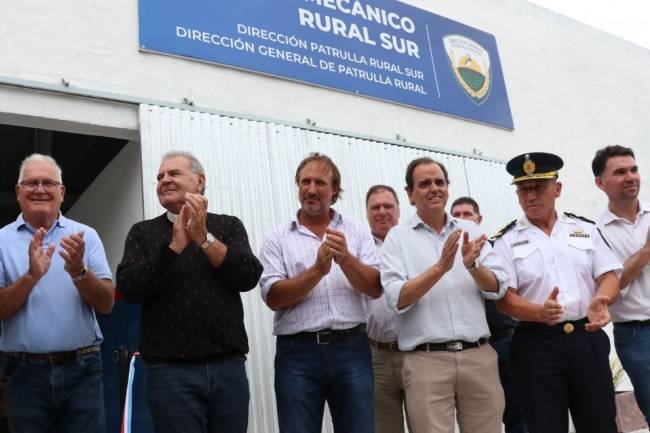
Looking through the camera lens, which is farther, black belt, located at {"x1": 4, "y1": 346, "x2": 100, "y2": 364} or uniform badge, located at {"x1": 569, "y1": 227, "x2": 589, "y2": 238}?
uniform badge, located at {"x1": 569, "y1": 227, "x2": 589, "y2": 238}

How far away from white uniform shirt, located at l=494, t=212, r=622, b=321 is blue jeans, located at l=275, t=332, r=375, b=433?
83 centimetres

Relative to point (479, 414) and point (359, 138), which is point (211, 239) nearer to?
point (479, 414)

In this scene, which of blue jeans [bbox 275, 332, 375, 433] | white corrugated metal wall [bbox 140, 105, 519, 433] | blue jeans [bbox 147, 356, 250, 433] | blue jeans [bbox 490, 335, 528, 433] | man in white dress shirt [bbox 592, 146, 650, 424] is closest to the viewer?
blue jeans [bbox 147, 356, 250, 433]

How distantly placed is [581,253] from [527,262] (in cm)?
25

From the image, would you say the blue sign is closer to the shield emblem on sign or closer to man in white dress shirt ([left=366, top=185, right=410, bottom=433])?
the shield emblem on sign

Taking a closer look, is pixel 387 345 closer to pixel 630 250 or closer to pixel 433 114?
pixel 630 250

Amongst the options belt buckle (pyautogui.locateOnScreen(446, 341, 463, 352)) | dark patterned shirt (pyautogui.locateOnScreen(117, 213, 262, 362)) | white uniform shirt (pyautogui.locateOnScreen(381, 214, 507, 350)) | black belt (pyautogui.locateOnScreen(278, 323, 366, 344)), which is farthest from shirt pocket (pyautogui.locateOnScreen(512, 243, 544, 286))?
dark patterned shirt (pyautogui.locateOnScreen(117, 213, 262, 362))

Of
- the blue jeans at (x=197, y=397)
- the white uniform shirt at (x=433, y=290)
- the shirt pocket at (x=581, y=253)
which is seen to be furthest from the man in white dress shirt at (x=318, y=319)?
the shirt pocket at (x=581, y=253)

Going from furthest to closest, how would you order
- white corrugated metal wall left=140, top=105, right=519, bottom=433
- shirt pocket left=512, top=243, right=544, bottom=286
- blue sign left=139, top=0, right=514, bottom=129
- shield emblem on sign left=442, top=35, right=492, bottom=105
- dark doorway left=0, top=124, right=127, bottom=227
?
shield emblem on sign left=442, top=35, right=492, bottom=105 → dark doorway left=0, top=124, right=127, bottom=227 → blue sign left=139, top=0, right=514, bottom=129 → white corrugated metal wall left=140, top=105, right=519, bottom=433 → shirt pocket left=512, top=243, right=544, bottom=286

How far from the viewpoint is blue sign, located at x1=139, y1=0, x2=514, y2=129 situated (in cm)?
394

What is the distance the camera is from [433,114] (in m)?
5.34

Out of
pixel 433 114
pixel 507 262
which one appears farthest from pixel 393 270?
pixel 433 114

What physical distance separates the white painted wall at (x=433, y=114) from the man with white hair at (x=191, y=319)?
1.72 m

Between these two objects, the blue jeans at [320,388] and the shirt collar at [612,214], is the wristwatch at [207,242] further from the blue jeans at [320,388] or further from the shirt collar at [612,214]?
the shirt collar at [612,214]
